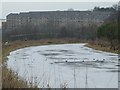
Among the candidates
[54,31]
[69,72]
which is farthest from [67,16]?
[69,72]

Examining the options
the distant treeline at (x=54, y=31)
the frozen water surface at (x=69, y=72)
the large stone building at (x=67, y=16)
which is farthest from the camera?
the large stone building at (x=67, y=16)

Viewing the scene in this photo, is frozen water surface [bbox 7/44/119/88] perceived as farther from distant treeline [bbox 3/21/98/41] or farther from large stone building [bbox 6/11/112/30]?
large stone building [bbox 6/11/112/30]

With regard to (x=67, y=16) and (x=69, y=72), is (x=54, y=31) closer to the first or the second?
(x=67, y=16)

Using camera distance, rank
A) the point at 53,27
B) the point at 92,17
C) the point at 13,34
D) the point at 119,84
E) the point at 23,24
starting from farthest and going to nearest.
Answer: the point at 92,17 → the point at 53,27 → the point at 23,24 → the point at 13,34 → the point at 119,84

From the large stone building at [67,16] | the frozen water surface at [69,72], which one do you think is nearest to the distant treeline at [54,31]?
the large stone building at [67,16]

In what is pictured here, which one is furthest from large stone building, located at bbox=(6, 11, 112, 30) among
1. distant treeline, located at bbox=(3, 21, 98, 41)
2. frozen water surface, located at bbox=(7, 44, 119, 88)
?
frozen water surface, located at bbox=(7, 44, 119, 88)

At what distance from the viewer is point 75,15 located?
120750 mm

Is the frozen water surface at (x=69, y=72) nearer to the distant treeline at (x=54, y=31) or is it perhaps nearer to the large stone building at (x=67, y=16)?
the distant treeline at (x=54, y=31)

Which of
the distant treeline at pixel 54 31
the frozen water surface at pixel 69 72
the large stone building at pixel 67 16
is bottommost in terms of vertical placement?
the frozen water surface at pixel 69 72

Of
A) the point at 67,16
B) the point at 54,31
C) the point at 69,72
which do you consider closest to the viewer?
the point at 69,72

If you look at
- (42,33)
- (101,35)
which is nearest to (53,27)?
(42,33)

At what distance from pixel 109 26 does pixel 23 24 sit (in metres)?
46.1

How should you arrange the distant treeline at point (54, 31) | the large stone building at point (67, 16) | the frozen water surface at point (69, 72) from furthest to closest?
the large stone building at point (67, 16)
the distant treeline at point (54, 31)
the frozen water surface at point (69, 72)

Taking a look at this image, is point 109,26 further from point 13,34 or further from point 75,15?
point 75,15
